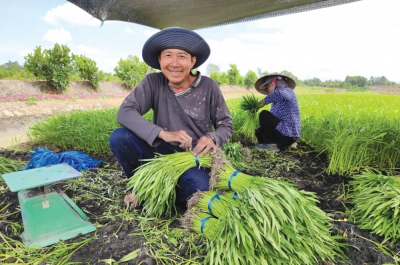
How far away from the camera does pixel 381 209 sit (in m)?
1.59

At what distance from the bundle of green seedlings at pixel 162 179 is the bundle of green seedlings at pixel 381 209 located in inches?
38.1

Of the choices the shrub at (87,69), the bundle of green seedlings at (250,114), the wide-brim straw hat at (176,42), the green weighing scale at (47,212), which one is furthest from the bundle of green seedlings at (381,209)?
the shrub at (87,69)

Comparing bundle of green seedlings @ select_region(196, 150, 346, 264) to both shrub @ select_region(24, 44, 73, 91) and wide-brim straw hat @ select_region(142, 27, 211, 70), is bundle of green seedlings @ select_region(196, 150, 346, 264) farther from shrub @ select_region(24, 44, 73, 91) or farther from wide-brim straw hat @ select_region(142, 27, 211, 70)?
shrub @ select_region(24, 44, 73, 91)

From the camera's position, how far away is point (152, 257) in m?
1.33

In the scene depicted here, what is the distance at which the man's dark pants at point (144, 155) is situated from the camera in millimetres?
1700

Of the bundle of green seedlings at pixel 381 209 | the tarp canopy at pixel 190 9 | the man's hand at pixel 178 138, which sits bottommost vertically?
the bundle of green seedlings at pixel 381 209

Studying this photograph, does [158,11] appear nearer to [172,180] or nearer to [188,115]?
[188,115]

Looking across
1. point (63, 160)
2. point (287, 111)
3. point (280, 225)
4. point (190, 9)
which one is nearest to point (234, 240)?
point (280, 225)

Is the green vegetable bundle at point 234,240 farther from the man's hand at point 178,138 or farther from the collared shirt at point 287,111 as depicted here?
the collared shirt at point 287,111

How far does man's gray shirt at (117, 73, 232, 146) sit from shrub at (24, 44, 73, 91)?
11019mm

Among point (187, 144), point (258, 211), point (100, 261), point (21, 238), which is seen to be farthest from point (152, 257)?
point (21, 238)

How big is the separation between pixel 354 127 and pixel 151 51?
1984mm

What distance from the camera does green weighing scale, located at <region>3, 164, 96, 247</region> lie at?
1.49 m

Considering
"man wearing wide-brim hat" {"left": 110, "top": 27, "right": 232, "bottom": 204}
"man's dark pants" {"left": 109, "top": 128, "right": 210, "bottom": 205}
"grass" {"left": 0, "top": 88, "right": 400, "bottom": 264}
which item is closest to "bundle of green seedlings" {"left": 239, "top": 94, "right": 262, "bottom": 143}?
Answer: "grass" {"left": 0, "top": 88, "right": 400, "bottom": 264}
